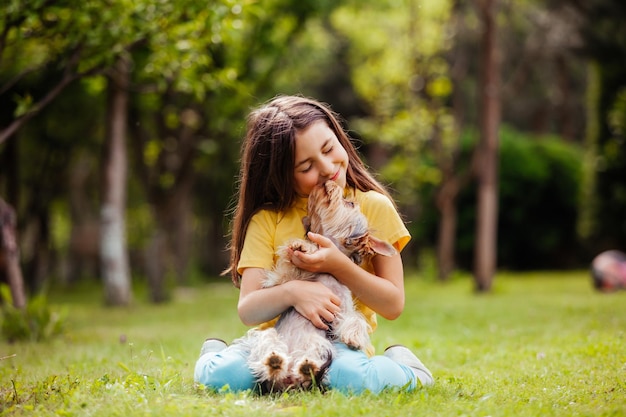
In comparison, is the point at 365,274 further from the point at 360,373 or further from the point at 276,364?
the point at 276,364

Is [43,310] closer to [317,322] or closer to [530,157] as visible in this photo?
[317,322]

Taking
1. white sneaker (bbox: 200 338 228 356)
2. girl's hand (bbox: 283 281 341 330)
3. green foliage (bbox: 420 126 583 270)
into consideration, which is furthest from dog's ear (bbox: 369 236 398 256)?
green foliage (bbox: 420 126 583 270)

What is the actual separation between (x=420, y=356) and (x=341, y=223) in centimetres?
259

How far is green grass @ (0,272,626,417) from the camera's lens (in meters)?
4.06

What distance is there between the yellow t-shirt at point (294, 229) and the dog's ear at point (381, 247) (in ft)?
0.57

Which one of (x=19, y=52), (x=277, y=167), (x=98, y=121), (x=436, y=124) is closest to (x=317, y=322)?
(x=277, y=167)

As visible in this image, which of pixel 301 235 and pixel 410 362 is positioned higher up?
pixel 301 235

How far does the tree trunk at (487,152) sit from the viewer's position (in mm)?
14609

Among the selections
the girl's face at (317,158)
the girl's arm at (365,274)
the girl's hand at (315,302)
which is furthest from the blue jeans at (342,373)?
the girl's face at (317,158)

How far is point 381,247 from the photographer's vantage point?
4.50m

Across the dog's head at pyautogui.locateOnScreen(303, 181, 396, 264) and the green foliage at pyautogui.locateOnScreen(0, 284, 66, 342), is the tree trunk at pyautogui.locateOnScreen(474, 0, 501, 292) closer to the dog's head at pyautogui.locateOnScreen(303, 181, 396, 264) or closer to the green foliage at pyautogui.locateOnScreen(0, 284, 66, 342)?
the green foliage at pyautogui.locateOnScreen(0, 284, 66, 342)

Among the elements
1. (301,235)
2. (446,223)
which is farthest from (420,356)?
(446,223)

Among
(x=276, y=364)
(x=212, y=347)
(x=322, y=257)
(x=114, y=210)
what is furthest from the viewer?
(x=114, y=210)

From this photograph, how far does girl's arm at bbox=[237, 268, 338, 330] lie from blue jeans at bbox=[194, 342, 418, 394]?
22 centimetres
